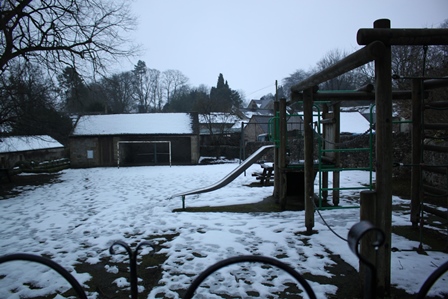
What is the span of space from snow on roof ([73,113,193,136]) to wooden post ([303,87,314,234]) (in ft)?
59.5

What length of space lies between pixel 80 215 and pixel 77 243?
2.23 m

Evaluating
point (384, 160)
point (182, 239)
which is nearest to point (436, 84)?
point (384, 160)

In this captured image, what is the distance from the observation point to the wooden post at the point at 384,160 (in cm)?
300

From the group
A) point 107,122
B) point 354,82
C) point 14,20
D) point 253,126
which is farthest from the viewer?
point 354,82

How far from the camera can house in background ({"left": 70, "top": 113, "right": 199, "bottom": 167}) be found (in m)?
22.0

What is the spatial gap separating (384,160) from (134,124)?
23.0 meters

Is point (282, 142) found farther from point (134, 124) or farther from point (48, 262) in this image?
point (134, 124)

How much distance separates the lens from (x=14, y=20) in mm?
13258

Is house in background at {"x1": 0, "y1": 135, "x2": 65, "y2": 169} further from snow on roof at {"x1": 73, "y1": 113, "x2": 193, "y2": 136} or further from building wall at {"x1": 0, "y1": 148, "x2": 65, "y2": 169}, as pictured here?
snow on roof at {"x1": 73, "y1": 113, "x2": 193, "y2": 136}

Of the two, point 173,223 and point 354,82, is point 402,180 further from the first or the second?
point 354,82

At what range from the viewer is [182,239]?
4957 millimetres

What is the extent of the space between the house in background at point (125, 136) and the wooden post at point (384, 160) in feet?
58.2

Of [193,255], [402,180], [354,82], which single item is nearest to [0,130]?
[193,255]

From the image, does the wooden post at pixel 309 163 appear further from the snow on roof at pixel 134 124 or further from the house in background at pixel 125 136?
the snow on roof at pixel 134 124
